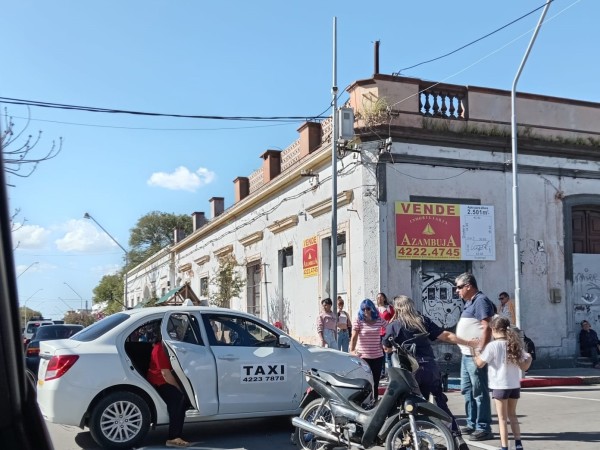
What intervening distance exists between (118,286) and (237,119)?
49571 mm

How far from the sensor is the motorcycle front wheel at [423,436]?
6305 mm

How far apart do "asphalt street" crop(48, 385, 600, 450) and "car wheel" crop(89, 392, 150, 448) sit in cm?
23

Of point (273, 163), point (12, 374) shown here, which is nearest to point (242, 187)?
point (273, 163)

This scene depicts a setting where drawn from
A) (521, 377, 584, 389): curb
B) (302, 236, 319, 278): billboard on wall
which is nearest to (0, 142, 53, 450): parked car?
(521, 377, 584, 389): curb

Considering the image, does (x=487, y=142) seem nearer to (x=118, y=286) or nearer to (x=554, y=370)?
(x=554, y=370)

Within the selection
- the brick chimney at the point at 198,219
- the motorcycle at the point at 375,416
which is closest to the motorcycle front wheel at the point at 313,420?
the motorcycle at the point at 375,416

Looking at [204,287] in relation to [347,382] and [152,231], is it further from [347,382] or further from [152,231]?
[152,231]

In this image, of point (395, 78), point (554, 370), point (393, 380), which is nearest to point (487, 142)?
point (395, 78)

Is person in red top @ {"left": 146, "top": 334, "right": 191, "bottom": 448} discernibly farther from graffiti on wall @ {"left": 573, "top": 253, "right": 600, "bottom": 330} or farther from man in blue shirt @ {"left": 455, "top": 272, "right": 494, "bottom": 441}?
graffiti on wall @ {"left": 573, "top": 253, "right": 600, "bottom": 330}

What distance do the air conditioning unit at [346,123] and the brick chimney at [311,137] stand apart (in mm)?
3564

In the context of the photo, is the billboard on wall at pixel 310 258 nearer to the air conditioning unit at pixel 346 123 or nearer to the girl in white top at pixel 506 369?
the air conditioning unit at pixel 346 123

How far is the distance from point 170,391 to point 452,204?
35.7 feet

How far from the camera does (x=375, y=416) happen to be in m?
6.52

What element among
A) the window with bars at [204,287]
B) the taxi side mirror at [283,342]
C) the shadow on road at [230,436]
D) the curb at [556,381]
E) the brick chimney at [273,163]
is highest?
the brick chimney at [273,163]
